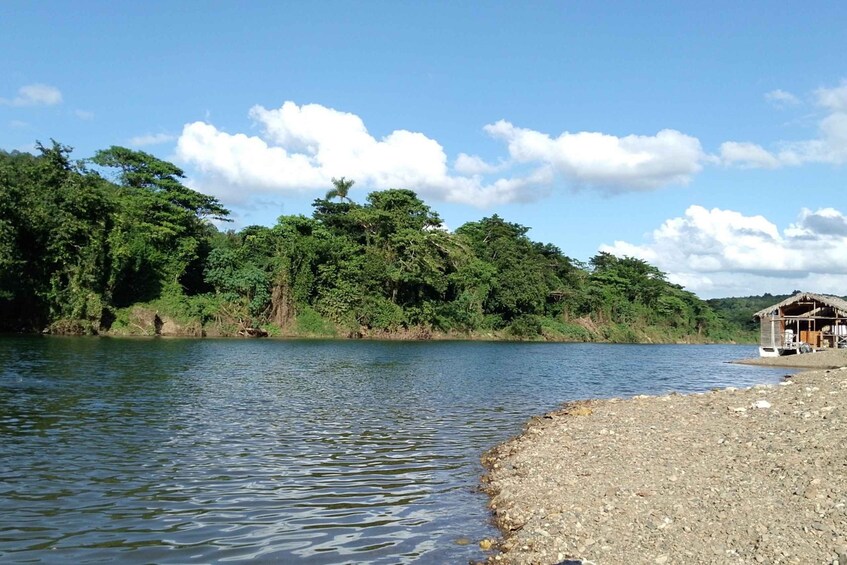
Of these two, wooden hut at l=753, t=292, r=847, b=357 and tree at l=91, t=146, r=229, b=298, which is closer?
wooden hut at l=753, t=292, r=847, b=357

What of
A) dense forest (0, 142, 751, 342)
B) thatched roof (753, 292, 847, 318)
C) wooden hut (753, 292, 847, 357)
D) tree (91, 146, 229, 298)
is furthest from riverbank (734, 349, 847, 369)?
tree (91, 146, 229, 298)

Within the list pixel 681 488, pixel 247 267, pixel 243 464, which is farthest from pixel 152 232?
pixel 681 488

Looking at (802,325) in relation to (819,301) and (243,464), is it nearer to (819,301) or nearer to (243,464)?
(819,301)

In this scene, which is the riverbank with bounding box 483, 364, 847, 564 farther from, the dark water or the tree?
the tree

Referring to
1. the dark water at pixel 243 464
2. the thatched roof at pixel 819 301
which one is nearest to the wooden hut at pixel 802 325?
the thatched roof at pixel 819 301

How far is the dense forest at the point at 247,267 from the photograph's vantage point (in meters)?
59.5

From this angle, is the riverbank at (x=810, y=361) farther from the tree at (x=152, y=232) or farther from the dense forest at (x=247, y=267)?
the tree at (x=152, y=232)

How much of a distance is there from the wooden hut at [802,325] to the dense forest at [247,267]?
39529mm

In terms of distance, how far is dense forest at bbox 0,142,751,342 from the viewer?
5953 cm

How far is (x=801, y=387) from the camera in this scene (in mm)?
21500

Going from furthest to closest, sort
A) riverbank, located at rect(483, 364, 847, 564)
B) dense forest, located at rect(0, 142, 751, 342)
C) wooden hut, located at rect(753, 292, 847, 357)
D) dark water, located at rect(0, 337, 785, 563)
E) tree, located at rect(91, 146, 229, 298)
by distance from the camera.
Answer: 1. tree, located at rect(91, 146, 229, 298)
2. dense forest, located at rect(0, 142, 751, 342)
3. wooden hut, located at rect(753, 292, 847, 357)
4. dark water, located at rect(0, 337, 785, 563)
5. riverbank, located at rect(483, 364, 847, 564)

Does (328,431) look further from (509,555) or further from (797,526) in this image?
(797,526)

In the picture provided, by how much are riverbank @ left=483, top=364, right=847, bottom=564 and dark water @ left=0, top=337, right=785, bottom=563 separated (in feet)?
3.14

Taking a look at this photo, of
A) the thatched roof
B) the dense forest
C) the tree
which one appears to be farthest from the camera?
the tree
